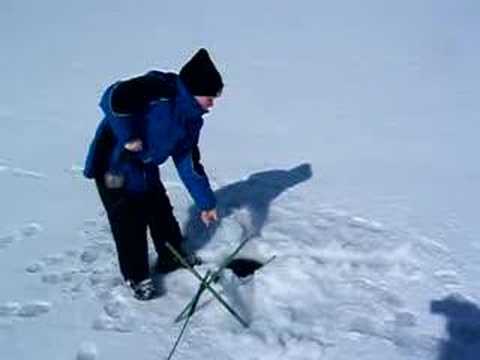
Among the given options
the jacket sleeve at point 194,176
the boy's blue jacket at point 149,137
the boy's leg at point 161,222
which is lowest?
the boy's leg at point 161,222

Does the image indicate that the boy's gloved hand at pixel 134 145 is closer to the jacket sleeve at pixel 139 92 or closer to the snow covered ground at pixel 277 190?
the jacket sleeve at pixel 139 92

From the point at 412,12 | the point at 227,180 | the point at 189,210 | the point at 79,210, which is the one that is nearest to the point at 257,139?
the point at 227,180

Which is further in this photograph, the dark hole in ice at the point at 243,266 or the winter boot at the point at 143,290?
the dark hole in ice at the point at 243,266

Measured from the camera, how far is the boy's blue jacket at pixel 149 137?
3422 mm

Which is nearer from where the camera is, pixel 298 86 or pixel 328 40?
pixel 298 86

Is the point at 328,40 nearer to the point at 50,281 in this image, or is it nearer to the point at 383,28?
the point at 383,28

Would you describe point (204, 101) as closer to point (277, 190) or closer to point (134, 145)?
point (134, 145)

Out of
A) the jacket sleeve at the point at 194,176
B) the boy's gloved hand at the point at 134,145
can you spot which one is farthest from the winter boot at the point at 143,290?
the boy's gloved hand at the point at 134,145

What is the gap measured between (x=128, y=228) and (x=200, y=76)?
94 cm

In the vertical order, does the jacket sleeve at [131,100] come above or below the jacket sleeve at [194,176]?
above

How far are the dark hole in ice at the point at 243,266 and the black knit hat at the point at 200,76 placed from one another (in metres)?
1.23

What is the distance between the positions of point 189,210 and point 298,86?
2.78m

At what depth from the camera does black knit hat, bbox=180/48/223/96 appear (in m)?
3.45

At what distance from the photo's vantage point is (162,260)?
414cm
